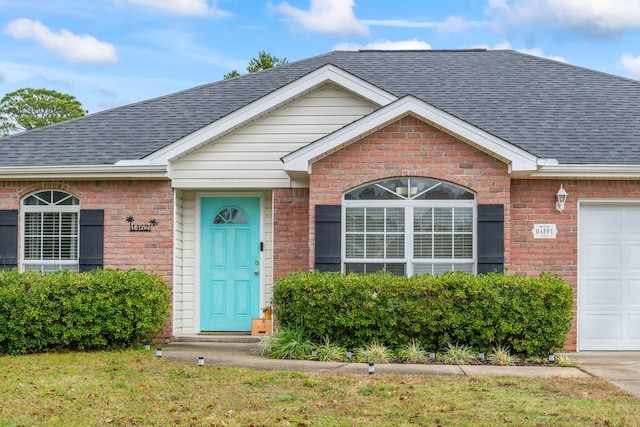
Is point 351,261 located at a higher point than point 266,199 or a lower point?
lower

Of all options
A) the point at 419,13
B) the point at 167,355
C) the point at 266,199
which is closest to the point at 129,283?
the point at 167,355

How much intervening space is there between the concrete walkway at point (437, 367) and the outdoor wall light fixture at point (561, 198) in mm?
2245

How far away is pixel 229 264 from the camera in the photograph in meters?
12.6

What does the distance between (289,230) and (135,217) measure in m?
2.48

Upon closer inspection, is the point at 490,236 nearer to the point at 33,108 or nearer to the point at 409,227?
the point at 409,227

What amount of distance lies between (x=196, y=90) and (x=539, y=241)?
728 centimetres

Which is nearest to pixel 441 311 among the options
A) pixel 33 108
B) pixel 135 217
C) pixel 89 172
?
pixel 135 217

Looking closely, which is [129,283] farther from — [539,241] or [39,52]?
[39,52]

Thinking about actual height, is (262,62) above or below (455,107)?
above

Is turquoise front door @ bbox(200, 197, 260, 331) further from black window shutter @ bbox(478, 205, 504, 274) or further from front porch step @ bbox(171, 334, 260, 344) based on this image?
black window shutter @ bbox(478, 205, 504, 274)

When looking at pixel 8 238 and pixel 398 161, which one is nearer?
pixel 398 161

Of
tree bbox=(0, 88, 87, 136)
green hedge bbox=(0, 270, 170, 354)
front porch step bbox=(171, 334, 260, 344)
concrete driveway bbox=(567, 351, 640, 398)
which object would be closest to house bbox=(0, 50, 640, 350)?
front porch step bbox=(171, 334, 260, 344)

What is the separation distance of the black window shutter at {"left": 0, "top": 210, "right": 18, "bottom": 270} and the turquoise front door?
9.77 feet

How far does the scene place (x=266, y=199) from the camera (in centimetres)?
1253
